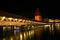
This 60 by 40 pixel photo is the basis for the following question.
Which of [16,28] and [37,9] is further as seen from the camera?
[37,9]

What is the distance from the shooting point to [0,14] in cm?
640

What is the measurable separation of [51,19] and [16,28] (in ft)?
54.8

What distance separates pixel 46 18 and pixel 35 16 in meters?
2.49

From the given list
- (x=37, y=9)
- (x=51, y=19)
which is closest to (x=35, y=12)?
(x=37, y=9)

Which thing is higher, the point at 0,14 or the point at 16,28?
the point at 0,14

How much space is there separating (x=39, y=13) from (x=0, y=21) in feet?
76.7

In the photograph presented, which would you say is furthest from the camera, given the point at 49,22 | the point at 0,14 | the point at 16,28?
the point at 49,22

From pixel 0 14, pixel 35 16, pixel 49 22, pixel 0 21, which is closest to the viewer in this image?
pixel 0 14

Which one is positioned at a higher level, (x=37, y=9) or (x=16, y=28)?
(x=37, y=9)

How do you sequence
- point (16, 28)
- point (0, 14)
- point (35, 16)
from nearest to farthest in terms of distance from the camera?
point (0, 14)
point (16, 28)
point (35, 16)

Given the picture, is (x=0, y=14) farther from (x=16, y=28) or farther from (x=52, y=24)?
(x=52, y=24)

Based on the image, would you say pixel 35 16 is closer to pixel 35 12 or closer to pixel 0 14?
pixel 35 12

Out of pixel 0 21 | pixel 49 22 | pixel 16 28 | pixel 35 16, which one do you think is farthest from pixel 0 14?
pixel 49 22

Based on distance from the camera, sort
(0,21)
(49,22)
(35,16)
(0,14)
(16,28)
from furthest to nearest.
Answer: (49,22)
(35,16)
(16,28)
(0,21)
(0,14)
